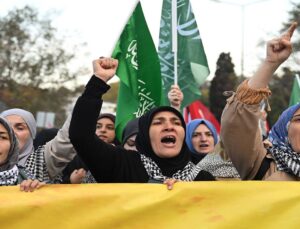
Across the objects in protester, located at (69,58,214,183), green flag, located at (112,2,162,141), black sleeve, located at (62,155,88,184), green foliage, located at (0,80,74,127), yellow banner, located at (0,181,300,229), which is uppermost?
green flag, located at (112,2,162,141)

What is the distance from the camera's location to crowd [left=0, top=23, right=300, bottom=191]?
2369mm

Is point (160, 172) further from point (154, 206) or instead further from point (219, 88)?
point (219, 88)

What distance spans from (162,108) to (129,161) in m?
0.47

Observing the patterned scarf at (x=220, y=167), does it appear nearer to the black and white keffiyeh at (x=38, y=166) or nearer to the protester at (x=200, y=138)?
the protester at (x=200, y=138)

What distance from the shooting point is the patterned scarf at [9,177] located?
2.77 m

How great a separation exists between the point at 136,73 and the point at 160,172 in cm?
205

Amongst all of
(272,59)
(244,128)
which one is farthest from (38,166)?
(272,59)

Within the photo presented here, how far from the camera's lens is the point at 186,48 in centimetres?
563

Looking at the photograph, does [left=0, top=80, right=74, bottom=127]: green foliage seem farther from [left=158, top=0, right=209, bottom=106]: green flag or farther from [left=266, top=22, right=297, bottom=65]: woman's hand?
[left=266, top=22, right=297, bottom=65]: woman's hand

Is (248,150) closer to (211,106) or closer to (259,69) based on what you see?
(259,69)

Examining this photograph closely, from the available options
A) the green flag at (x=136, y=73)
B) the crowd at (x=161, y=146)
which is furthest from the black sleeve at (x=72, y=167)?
the green flag at (x=136, y=73)

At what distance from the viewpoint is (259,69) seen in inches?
93.7

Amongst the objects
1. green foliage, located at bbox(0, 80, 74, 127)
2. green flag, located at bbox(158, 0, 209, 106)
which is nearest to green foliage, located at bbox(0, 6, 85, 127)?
green foliage, located at bbox(0, 80, 74, 127)

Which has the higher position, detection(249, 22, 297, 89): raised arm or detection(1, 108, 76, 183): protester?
detection(249, 22, 297, 89): raised arm
